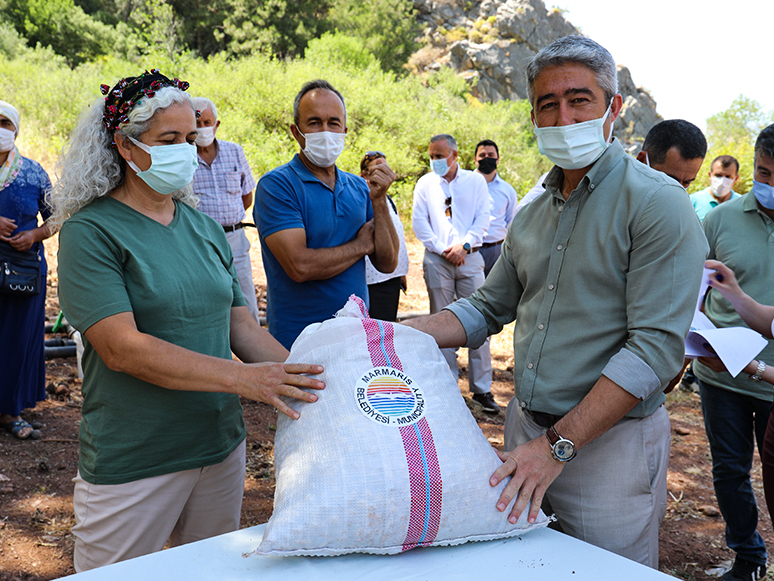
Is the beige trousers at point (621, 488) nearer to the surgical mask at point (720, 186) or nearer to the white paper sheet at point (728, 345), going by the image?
the white paper sheet at point (728, 345)

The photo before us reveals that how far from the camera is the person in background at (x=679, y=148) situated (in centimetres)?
267

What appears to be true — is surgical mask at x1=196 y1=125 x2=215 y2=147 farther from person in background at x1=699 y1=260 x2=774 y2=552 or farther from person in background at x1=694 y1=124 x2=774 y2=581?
person in background at x1=699 y1=260 x2=774 y2=552

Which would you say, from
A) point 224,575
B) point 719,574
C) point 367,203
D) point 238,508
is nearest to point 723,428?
point 719,574

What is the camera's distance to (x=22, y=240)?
3840 mm

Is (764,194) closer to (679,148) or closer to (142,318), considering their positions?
(679,148)

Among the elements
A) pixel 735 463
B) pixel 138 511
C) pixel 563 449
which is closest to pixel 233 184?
pixel 138 511

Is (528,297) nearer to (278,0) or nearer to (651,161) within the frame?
(651,161)

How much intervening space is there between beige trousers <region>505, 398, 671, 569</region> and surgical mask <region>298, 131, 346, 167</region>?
1.86 metres

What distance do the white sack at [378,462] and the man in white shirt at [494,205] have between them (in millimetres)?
4510

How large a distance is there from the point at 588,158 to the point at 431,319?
0.66 meters

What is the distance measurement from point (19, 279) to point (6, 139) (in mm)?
869

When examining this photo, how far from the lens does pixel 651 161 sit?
109 inches

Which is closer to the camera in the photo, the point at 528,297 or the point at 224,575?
the point at 224,575

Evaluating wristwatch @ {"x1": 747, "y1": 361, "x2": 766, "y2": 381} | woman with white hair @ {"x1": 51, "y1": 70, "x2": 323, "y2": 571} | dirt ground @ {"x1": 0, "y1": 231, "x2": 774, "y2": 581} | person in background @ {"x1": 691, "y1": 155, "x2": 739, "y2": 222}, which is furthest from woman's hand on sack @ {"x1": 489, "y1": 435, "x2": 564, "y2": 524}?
person in background @ {"x1": 691, "y1": 155, "x2": 739, "y2": 222}
